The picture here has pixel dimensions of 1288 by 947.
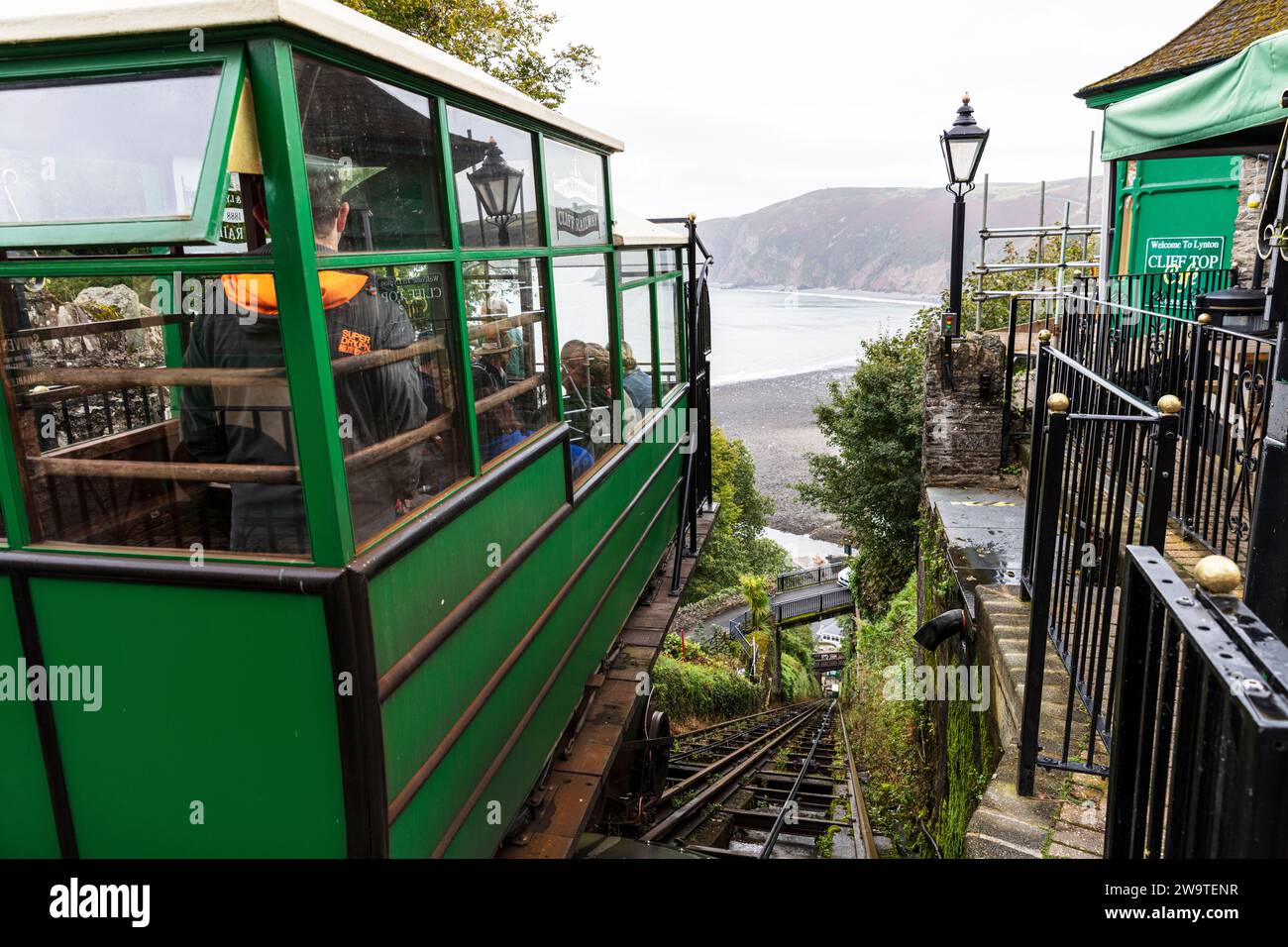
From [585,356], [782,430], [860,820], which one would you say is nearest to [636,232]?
[585,356]

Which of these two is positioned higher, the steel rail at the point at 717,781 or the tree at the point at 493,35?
the tree at the point at 493,35

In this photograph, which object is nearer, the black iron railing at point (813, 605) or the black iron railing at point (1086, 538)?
the black iron railing at point (1086, 538)

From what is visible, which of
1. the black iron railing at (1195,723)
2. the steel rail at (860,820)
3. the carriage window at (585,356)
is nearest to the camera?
the black iron railing at (1195,723)

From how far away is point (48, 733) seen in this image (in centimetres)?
260

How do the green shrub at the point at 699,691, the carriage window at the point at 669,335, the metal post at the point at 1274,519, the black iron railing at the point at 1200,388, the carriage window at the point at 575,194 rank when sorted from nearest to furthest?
the metal post at the point at 1274,519 < the carriage window at the point at 575,194 < the black iron railing at the point at 1200,388 < the carriage window at the point at 669,335 < the green shrub at the point at 699,691

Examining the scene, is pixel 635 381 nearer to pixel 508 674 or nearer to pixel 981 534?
pixel 508 674

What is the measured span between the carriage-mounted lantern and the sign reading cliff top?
15.7ft

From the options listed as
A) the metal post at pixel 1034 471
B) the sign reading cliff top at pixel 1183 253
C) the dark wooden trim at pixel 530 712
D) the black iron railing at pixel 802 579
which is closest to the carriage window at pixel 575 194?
the dark wooden trim at pixel 530 712

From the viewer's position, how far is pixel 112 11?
2.08 meters

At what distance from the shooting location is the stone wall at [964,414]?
25.2ft

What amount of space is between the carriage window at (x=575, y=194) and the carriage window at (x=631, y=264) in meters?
0.27

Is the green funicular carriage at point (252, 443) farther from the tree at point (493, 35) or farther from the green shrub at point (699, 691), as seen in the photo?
the green shrub at point (699, 691)

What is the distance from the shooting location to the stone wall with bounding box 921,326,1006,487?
25.2 ft

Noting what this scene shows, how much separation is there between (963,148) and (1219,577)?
7.26 m
